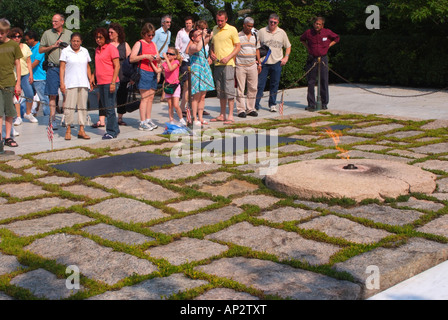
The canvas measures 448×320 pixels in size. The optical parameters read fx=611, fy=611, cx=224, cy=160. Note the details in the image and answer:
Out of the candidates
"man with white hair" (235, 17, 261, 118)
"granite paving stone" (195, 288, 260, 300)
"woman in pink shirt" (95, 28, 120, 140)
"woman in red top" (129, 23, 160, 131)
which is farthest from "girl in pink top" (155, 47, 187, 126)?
"granite paving stone" (195, 288, 260, 300)

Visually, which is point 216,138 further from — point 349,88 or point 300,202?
point 349,88

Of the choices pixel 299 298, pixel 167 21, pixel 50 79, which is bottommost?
pixel 299 298

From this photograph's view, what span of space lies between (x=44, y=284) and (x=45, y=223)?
1.41 meters

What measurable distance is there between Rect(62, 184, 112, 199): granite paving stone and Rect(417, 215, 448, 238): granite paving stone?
306 cm

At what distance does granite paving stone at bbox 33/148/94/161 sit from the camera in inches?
311

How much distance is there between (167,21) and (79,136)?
9.33 feet

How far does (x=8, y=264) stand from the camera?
4.29 metres

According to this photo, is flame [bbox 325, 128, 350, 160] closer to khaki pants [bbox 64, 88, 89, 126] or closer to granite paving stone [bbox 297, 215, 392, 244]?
granite paving stone [bbox 297, 215, 392, 244]

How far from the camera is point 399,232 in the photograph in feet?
15.7

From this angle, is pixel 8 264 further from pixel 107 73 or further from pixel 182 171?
pixel 107 73

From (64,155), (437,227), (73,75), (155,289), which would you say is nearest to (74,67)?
(73,75)

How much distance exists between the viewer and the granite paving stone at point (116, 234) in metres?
4.77

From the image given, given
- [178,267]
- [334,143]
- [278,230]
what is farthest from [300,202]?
[334,143]

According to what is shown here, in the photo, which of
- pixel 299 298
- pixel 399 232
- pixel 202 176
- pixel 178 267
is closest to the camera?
pixel 299 298
